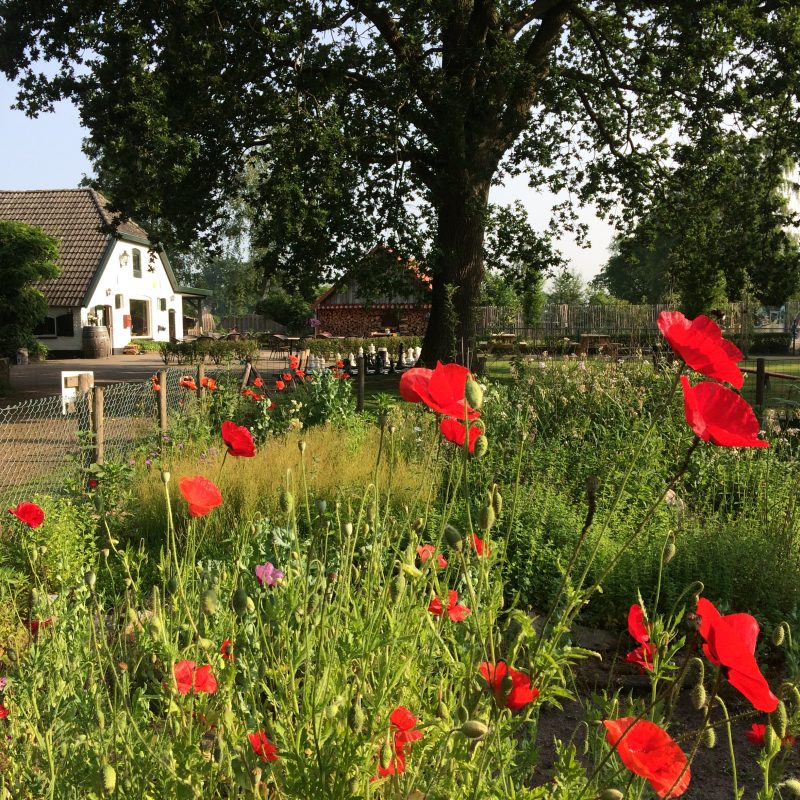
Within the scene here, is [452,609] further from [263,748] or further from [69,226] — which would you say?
[69,226]

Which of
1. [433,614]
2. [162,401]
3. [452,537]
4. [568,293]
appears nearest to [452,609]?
[433,614]

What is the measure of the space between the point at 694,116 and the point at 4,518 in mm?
13888

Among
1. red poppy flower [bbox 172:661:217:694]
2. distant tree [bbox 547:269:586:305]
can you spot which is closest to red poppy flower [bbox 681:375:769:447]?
red poppy flower [bbox 172:661:217:694]

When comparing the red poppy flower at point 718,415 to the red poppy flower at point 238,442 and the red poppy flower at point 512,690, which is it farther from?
the red poppy flower at point 238,442

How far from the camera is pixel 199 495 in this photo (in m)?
1.60

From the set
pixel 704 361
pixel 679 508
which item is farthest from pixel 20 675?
pixel 679 508

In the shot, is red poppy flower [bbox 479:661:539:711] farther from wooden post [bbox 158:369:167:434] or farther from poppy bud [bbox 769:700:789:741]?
wooden post [bbox 158:369:167:434]

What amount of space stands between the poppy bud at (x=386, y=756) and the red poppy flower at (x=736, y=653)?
1.76ft

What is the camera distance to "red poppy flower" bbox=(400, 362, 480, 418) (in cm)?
132

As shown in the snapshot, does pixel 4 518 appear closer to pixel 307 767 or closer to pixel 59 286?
pixel 307 767

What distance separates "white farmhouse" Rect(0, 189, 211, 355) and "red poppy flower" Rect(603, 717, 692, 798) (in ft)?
95.6

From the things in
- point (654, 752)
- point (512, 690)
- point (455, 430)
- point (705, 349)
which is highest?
point (705, 349)

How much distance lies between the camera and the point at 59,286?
1199 inches

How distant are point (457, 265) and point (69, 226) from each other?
2342cm
